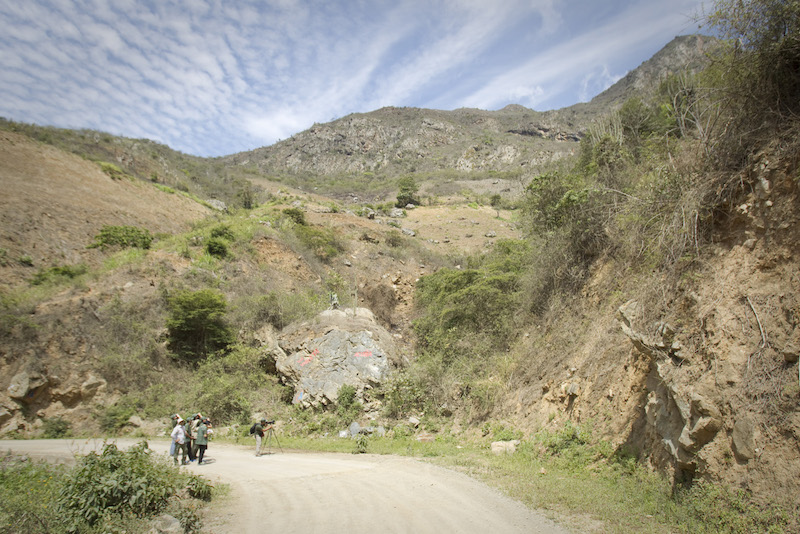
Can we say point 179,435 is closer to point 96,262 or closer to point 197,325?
point 197,325

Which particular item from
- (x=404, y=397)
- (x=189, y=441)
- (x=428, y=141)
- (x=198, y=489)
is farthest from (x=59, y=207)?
(x=428, y=141)

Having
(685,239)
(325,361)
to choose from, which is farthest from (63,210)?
(685,239)

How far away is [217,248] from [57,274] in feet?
22.9

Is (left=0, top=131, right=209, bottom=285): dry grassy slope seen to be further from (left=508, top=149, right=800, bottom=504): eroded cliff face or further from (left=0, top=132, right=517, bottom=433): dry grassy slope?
(left=508, top=149, right=800, bottom=504): eroded cliff face

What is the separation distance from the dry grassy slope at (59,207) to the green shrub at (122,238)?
19.4 inches

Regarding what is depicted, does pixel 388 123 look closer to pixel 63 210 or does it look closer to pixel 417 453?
pixel 63 210

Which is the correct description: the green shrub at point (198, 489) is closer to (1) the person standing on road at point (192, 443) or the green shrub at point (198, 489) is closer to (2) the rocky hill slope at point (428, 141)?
(1) the person standing on road at point (192, 443)

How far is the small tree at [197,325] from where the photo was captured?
1603 centimetres

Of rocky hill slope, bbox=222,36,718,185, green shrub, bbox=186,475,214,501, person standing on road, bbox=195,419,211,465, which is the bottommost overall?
person standing on road, bbox=195,419,211,465

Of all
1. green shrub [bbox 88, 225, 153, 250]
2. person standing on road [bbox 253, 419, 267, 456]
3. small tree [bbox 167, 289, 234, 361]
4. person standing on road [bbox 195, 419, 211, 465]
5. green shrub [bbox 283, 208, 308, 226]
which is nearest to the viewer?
person standing on road [bbox 195, 419, 211, 465]

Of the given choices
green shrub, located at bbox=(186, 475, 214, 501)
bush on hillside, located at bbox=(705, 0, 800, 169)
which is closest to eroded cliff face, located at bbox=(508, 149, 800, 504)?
bush on hillside, located at bbox=(705, 0, 800, 169)

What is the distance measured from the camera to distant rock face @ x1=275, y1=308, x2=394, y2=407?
1380 centimetres

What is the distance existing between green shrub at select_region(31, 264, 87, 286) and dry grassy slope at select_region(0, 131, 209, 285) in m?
0.54

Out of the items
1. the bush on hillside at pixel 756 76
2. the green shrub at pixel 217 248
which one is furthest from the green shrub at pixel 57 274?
the bush on hillside at pixel 756 76
